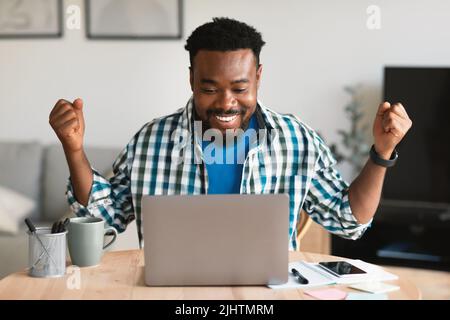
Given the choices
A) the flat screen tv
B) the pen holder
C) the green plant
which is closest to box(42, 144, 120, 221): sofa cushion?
the green plant

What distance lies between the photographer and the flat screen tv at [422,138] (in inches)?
137

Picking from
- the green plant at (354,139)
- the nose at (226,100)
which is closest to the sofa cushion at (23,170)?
the green plant at (354,139)

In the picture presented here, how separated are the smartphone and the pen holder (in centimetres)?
53

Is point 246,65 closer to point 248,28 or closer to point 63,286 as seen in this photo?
point 248,28

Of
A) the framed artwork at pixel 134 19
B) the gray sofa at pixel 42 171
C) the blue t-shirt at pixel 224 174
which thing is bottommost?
the gray sofa at pixel 42 171

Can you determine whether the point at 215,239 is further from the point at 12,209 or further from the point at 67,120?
the point at 12,209

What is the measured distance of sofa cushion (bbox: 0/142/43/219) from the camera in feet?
11.5

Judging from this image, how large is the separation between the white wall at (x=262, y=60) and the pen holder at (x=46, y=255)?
2.33 meters

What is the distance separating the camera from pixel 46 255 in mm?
1406

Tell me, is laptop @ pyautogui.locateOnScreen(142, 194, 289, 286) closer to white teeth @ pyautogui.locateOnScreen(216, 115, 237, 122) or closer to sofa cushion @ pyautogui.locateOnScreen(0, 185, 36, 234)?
white teeth @ pyautogui.locateOnScreen(216, 115, 237, 122)

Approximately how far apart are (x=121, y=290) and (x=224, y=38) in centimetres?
69

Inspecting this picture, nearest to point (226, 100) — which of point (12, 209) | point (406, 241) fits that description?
point (12, 209)

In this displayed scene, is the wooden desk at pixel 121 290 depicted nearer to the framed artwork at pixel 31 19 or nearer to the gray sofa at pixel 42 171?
the gray sofa at pixel 42 171
